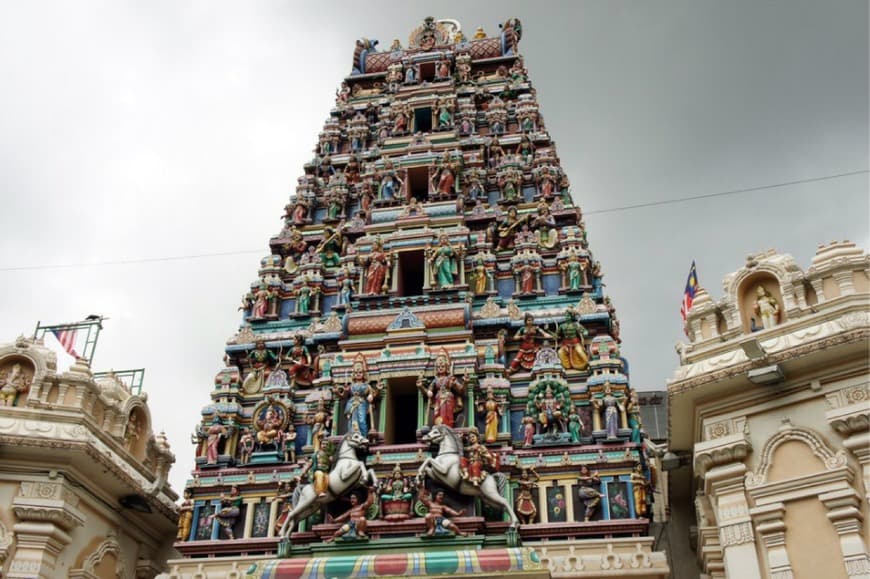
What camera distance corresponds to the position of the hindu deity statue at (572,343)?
21.3 m

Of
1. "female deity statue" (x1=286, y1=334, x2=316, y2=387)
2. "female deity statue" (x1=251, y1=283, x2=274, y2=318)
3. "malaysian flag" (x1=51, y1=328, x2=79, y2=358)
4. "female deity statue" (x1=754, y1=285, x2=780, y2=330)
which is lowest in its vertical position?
"female deity statue" (x1=754, y1=285, x2=780, y2=330)

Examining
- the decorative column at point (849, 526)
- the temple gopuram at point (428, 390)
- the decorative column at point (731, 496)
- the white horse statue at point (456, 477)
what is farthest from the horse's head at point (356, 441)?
the decorative column at point (849, 526)

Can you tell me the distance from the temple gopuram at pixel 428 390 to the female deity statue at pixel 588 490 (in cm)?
5

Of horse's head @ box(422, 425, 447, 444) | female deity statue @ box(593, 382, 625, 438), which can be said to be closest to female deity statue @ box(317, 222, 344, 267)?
horse's head @ box(422, 425, 447, 444)

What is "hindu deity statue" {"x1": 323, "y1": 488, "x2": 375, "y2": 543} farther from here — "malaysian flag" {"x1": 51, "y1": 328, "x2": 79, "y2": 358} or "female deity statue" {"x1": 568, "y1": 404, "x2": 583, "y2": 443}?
"malaysian flag" {"x1": 51, "y1": 328, "x2": 79, "y2": 358}

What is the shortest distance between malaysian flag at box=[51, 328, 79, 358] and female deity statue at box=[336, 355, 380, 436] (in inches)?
356

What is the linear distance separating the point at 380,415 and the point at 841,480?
10.2m

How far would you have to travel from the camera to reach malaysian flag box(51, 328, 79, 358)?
2488 centimetres

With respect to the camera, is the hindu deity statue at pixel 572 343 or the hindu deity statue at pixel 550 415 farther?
the hindu deity statue at pixel 572 343

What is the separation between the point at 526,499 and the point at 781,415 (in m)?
5.77

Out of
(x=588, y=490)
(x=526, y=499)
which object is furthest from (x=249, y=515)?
Result: (x=588, y=490)

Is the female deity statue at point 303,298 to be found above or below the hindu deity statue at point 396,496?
above

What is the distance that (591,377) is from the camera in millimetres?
20734

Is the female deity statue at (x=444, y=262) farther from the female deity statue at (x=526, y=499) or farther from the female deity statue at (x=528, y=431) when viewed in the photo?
the female deity statue at (x=526, y=499)
